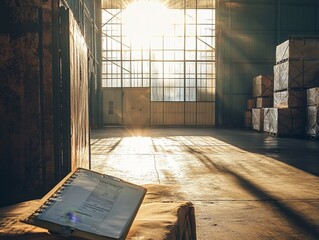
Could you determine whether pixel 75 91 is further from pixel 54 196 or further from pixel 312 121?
pixel 312 121

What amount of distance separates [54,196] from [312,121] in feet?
44.5

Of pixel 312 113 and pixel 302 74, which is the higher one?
pixel 302 74

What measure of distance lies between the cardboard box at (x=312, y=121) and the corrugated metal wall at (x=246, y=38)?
25.6 ft

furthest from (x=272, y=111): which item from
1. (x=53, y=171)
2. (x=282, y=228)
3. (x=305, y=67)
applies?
(x=53, y=171)

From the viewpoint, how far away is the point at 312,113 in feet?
42.4

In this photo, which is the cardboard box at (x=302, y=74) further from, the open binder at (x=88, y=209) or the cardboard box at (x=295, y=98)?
Result: the open binder at (x=88, y=209)

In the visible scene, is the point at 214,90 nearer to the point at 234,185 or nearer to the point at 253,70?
the point at 253,70

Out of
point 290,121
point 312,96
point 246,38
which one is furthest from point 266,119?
point 246,38

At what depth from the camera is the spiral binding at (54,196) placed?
1.28 metres

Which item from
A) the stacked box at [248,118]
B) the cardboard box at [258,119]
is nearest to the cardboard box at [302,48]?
the cardboard box at [258,119]

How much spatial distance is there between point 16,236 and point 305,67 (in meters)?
14.5

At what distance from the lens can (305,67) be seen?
44.4 ft

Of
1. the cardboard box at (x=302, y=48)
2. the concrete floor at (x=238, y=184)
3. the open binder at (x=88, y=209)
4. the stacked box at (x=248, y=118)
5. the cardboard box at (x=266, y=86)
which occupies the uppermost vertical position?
the cardboard box at (x=302, y=48)

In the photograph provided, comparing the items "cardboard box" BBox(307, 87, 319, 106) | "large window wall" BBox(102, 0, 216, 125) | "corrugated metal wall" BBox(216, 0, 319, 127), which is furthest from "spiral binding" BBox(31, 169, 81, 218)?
"large window wall" BBox(102, 0, 216, 125)
